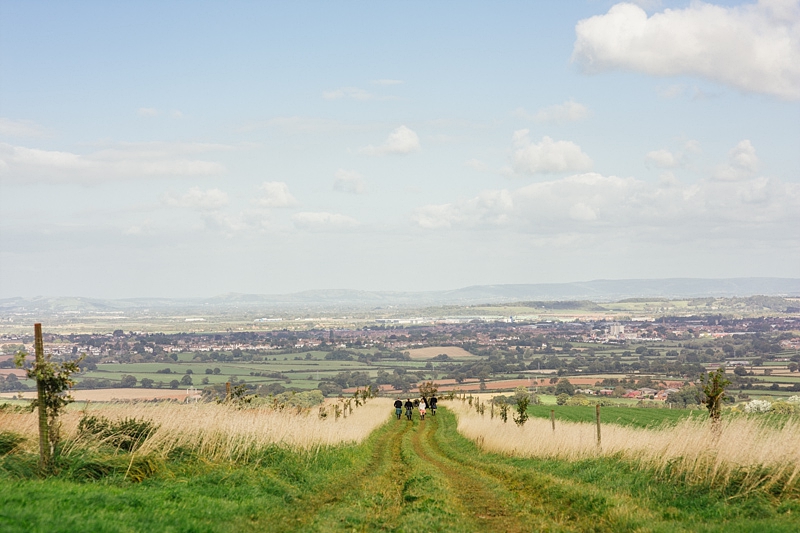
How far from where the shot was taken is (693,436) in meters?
15.6

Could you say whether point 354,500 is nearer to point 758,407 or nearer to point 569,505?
point 569,505

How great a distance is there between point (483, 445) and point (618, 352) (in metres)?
A: 163

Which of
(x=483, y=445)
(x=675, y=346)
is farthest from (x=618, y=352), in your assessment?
(x=483, y=445)

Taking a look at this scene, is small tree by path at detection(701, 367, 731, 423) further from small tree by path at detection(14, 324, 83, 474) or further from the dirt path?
small tree by path at detection(14, 324, 83, 474)

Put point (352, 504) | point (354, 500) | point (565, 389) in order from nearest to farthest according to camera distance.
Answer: point (352, 504) < point (354, 500) < point (565, 389)

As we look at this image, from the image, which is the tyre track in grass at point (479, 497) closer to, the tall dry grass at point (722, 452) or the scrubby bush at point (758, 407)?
the tall dry grass at point (722, 452)

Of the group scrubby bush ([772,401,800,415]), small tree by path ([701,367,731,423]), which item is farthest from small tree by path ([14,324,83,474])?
scrubby bush ([772,401,800,415])

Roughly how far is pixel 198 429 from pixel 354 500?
18.7 feet

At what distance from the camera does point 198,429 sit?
18.3 meters

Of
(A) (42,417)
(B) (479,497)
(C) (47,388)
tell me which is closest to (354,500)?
(B) (479,497)

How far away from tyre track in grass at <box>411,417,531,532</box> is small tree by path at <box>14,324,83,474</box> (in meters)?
8.53

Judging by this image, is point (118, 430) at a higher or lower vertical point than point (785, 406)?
higher

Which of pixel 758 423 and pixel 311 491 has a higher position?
pixel 758 423

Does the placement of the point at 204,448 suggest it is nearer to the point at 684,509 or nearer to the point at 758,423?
the point at 684,509
